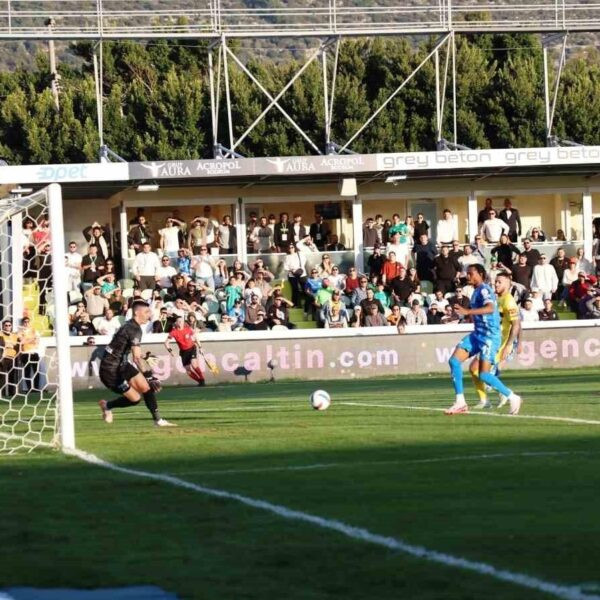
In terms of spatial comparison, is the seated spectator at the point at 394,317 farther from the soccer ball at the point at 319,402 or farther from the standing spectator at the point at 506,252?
the soccer ball at the point at 319,402

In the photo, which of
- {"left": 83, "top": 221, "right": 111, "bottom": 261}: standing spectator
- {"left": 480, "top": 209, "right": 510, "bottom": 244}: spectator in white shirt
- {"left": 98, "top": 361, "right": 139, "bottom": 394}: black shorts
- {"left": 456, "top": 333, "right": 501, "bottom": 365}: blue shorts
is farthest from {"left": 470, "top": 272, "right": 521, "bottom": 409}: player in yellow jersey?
{"left": 480, "top": 209, "right": 510, "bottom": 244}: spectator in white shirt

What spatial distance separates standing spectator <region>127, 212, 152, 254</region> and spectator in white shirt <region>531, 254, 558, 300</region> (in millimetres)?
9321

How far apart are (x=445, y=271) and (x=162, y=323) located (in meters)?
6.91

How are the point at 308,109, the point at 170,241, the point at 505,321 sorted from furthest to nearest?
1. the point at 308,109
2. the point at 170,241
3. the point at 505,321

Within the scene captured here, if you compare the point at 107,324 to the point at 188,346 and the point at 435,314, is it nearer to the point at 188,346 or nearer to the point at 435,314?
the point at 188,346

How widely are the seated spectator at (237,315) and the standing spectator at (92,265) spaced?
341 centimetres

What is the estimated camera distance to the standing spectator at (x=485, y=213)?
36772mm

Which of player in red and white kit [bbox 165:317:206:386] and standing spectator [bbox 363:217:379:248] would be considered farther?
standing spectator [bbox 363:217:379:248]

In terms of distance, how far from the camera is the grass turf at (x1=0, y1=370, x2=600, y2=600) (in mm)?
7215

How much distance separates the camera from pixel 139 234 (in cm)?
3603

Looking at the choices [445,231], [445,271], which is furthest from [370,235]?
[445,271]

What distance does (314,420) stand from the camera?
1677cm

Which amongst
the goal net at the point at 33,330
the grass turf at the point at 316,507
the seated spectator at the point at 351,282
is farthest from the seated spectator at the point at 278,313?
the grass turf at the point at 316,507

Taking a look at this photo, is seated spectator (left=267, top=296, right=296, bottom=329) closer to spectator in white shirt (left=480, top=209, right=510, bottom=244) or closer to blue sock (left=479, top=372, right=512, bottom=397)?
spectator in white shirt (left=480, top=209, right=510, bottom=244)
